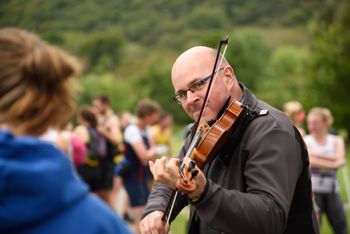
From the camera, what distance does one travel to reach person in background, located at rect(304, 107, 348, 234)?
24.1ft

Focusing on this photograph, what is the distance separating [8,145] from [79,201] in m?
0.24

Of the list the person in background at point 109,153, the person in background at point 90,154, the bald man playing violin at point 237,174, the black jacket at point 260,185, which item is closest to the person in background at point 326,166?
the person in background at point 109,153

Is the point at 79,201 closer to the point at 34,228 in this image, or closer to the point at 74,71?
the point at 34,228

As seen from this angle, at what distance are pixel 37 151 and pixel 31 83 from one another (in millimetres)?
204

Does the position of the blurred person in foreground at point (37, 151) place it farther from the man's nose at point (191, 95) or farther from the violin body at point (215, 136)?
the man's nose at point (191, 95)

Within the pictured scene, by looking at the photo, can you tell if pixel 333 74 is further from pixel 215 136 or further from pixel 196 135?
pixel 215 136

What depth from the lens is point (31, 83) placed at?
5.21ft

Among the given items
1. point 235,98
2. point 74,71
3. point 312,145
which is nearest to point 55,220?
point 74,71

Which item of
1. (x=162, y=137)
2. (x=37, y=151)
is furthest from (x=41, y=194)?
(x=162, y=137)

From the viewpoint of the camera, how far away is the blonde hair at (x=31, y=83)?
1.57 meters

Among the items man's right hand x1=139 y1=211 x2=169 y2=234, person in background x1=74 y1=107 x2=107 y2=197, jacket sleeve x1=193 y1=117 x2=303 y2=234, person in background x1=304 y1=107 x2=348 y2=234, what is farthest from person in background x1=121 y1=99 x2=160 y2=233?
jacket sleeve x1=193 y1=117 x2=303 y2=234

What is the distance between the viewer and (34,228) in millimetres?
1503

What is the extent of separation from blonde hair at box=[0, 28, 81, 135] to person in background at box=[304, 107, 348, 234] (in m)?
6.18

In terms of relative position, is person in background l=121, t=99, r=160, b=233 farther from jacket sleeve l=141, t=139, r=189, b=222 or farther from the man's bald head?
the man's bald head
